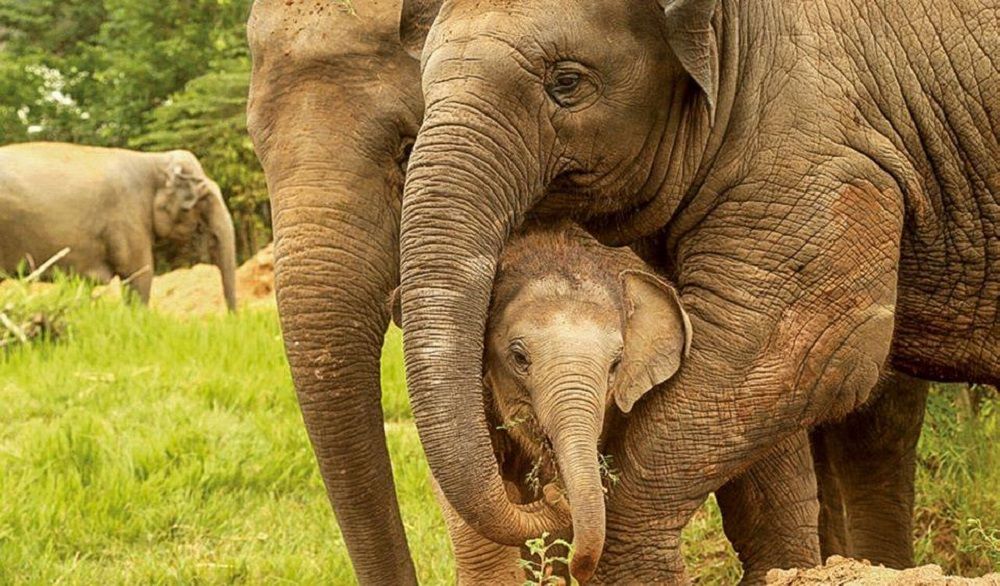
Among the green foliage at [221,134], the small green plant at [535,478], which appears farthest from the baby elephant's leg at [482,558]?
the green foliage at [221,134]

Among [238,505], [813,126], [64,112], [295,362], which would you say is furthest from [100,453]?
[64,112]

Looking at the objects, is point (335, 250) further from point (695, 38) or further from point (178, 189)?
point (178, 189)

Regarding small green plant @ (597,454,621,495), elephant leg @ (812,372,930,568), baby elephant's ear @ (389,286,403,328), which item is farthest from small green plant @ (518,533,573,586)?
elephant leg @ (812,372,930,568)

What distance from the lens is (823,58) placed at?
443 centimetres

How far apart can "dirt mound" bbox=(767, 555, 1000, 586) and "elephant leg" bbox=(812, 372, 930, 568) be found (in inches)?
83.7

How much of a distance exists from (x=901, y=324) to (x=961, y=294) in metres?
0.19

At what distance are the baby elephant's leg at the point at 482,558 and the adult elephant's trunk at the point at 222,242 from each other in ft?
34.1

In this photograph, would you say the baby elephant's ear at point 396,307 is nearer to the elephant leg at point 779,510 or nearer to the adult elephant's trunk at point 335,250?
the adult elephant's trunk at point 335,250

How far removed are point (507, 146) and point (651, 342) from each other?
61 cm

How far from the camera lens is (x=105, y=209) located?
1614 cm

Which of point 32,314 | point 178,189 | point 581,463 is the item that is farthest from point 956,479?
point 178,189

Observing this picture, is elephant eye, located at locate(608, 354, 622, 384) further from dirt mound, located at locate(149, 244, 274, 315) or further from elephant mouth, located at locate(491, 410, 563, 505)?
dirt mound, located at locate(149, 244, 274, 315)

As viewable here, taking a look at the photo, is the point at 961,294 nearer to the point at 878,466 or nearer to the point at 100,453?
the point at 878,466

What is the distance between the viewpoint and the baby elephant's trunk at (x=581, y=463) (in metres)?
3.77
